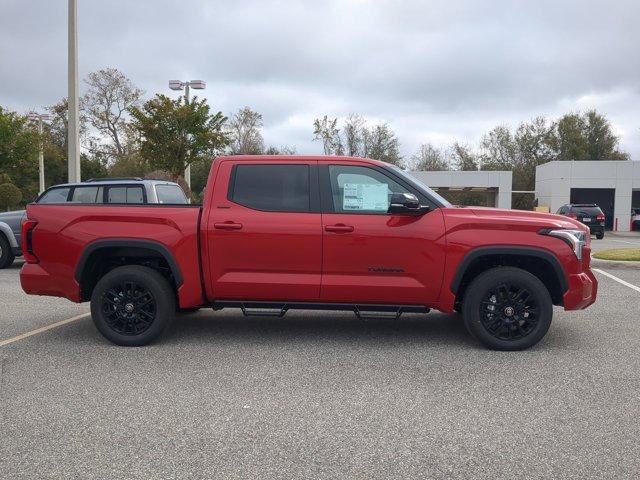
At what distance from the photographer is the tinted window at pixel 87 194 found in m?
10.3

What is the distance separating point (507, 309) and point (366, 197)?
1730mm

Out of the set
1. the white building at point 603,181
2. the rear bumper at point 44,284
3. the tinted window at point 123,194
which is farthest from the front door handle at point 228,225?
the white building at point 603,181

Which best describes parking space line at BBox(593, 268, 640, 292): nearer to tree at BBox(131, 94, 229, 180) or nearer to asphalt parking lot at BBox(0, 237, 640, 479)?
asphalt parking lot at BBox(0, 237, 640, 479)

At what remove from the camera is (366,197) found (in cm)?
556

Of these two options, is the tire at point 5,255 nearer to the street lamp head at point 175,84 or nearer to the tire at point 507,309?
the tire at point 507,309

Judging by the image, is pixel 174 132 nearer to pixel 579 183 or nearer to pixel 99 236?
pixel 99 236

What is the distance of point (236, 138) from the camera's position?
52.1 m

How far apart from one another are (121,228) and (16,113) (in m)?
21.9

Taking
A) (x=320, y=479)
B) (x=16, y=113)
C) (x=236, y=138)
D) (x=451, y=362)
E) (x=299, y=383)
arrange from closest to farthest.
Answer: (x=320, y=479) → (x=299, y=383) → (x=451, y=362) → (x=16, y=113) → (x=236, y=138)

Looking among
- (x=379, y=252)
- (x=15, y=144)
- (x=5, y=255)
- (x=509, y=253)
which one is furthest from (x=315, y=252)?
(x=15, y=144)

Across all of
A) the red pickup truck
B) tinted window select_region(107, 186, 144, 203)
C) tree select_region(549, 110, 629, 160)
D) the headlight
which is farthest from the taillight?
tree select_region(549, 110, 629, 160)

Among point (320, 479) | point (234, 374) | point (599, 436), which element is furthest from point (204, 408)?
point (599, 436)

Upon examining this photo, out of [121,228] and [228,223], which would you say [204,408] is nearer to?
[228,223]

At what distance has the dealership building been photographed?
33.4m
